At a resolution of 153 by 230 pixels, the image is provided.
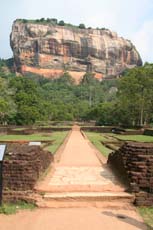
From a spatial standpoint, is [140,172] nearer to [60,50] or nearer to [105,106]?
[105,106]

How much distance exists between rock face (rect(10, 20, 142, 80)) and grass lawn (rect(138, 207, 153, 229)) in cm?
A: 15092

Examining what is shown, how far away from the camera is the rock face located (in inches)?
6166

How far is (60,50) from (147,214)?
155m

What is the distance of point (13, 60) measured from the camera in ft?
543

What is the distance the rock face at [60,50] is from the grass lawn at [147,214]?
151 m

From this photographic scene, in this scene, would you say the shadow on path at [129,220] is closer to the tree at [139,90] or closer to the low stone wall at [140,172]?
the low stone wall at [140,172]

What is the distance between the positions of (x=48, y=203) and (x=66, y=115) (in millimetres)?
77639

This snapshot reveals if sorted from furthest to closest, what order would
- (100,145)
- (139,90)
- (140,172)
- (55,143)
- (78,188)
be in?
1. (139,90)
2. (55,143)
3. (100,145)
4. (78,188)
5. (140,172)

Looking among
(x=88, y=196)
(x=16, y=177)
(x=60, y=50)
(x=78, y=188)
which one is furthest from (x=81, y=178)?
(x=60, y=50)

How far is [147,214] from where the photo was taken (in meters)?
6.34

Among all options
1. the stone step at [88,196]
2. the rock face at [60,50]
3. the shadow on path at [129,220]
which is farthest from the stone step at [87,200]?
the rock face at [60,50]

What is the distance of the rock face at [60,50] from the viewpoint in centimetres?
15662

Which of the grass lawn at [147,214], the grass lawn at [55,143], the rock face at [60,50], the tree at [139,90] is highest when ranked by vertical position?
the rock face at [60,50]

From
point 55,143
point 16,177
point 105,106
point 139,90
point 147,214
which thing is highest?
point 139,90
